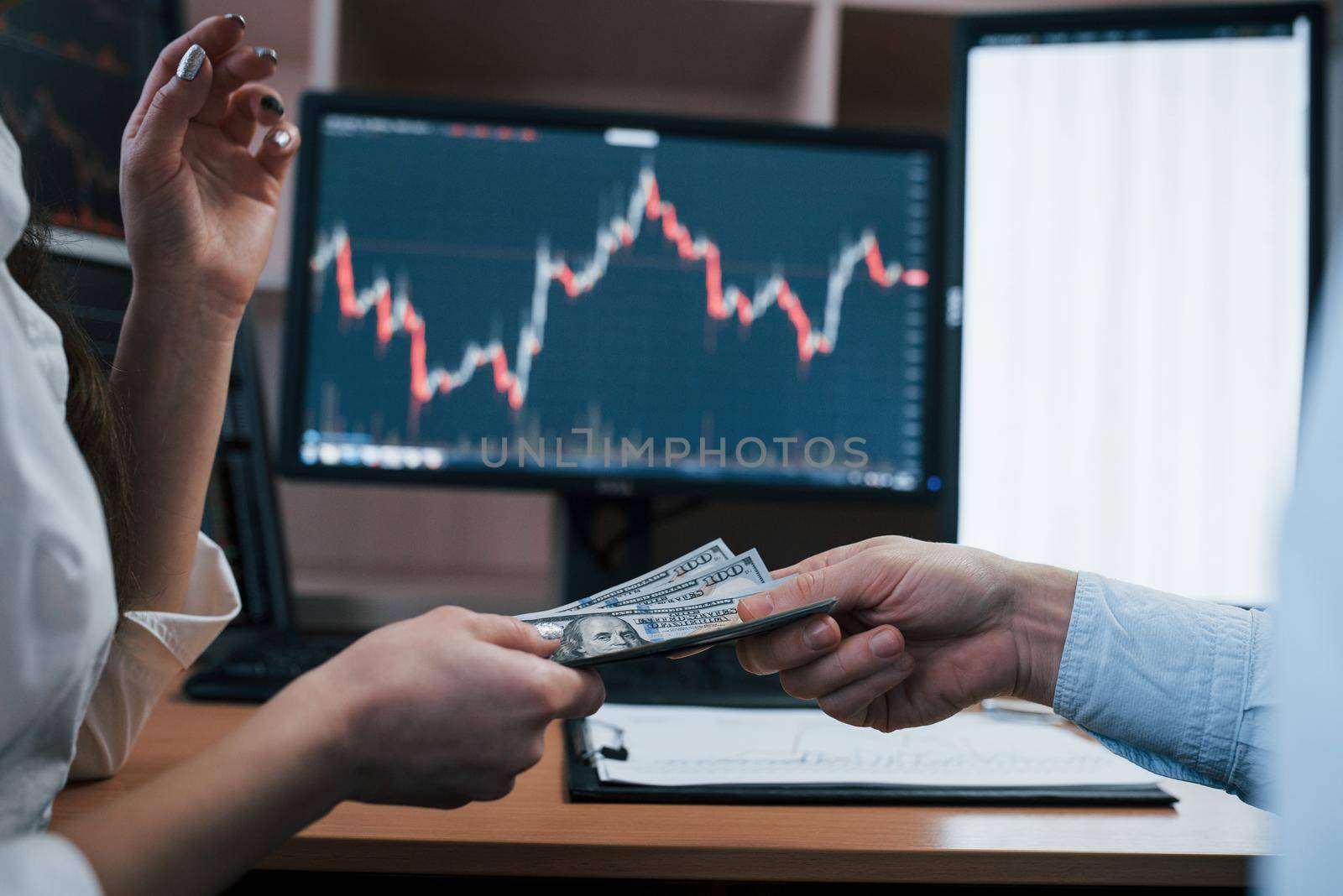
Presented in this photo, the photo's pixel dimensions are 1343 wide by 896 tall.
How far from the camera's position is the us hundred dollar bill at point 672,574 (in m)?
0.64

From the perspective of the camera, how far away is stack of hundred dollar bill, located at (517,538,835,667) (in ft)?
1.74

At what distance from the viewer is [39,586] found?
1.24ft

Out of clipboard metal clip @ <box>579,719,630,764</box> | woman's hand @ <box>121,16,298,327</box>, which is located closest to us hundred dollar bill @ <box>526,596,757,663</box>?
clipboard metal clip @ <box>579,719,630,764</box>

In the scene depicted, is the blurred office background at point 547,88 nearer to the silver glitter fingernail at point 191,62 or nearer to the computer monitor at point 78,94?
the computer monitor at point 78,94

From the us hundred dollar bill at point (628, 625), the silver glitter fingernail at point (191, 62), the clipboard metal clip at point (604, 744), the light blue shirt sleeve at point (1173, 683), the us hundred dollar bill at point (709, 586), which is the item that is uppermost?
the silver glitter fingernail at point (191, 62)

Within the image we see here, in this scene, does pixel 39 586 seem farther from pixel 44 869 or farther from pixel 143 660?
pixel 143 660

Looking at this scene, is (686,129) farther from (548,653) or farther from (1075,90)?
(548,653)

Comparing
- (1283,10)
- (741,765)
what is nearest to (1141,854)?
(741,765)

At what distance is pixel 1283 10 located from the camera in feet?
3.21

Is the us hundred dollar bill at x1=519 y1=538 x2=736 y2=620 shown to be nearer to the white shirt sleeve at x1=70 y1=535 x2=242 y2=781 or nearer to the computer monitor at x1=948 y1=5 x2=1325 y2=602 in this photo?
the white shirt sleeve at x1=70 y1=535 x2=242 y2=781

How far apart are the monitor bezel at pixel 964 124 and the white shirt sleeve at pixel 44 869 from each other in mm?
788

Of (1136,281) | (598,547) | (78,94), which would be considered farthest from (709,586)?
(78,94)

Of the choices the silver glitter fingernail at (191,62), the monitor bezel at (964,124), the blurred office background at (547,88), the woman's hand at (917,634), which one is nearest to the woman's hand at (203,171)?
the silver glitter fingernail at (191,62)

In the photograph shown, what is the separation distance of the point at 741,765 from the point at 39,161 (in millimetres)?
873
